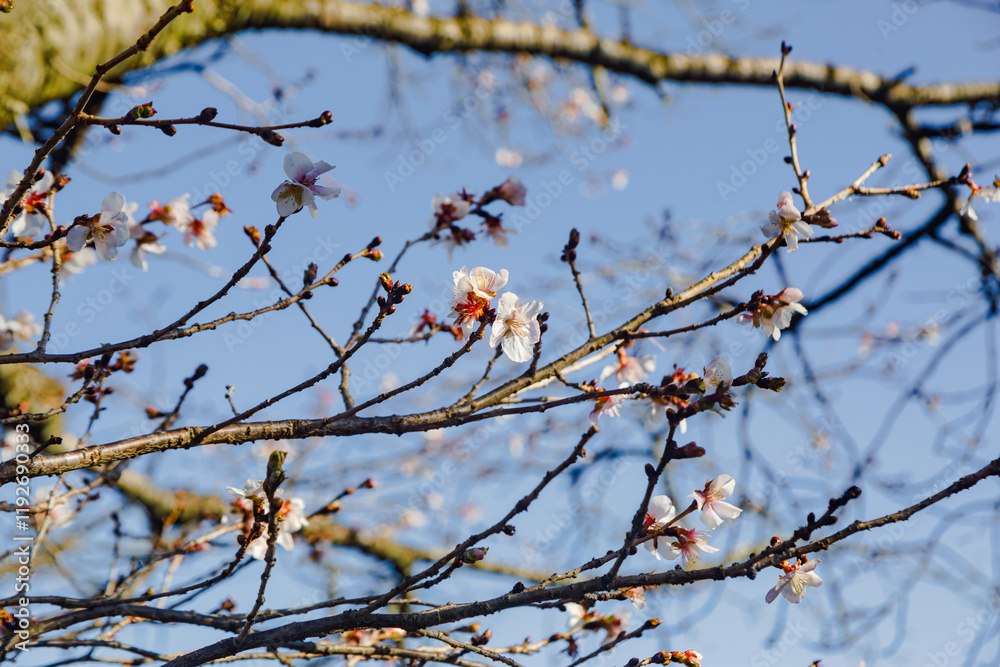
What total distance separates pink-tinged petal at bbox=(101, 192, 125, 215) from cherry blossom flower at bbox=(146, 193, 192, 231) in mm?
502

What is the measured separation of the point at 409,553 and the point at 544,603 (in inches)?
138

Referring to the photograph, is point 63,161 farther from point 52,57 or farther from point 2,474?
point 2,474

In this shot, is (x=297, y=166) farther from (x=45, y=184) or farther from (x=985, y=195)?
(x=985, y=195)

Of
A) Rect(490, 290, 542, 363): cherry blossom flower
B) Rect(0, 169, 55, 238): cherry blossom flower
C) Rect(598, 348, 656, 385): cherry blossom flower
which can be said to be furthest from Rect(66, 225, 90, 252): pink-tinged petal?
Rect(598, 348, 656, 385): cherry blossom flower

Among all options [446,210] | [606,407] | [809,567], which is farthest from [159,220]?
[809,567]

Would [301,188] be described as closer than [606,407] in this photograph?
Yes

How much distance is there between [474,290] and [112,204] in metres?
0.88

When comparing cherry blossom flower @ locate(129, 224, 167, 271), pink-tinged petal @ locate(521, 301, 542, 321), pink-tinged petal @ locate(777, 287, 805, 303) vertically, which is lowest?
pink-tinged petal @ locate(521, 301, 542, 321)

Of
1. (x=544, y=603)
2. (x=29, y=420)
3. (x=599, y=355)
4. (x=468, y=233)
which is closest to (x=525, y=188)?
(x=468, y=233)

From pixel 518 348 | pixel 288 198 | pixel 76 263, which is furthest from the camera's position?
pixel 76 263

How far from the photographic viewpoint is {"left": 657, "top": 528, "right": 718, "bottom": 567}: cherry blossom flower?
5.14 feet

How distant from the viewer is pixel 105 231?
159cm

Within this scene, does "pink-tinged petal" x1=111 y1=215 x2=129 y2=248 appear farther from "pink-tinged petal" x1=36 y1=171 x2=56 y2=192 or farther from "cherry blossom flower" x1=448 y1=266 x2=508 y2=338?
"cherry blossom flower" x1=448 y1=266 x2=508 y2=338

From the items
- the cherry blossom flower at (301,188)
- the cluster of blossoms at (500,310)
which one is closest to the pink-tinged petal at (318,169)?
the cherry blossom flower at (301,188)
